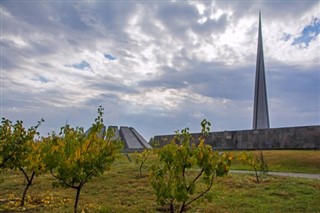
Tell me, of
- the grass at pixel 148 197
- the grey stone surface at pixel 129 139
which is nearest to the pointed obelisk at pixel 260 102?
the grey stone surface at pixel 129 139

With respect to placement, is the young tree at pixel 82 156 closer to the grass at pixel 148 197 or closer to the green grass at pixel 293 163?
the grass at pixel 148 197

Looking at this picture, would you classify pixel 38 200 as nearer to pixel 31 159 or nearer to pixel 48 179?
pixel 31 159

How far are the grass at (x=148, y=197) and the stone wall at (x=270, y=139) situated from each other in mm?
10573

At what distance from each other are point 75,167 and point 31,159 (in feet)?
6.72

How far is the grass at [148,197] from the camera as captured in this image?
24.2ft

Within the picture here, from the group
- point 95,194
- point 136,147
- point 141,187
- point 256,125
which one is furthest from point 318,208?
point 256,125

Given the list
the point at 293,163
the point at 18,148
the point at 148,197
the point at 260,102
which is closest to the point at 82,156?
the point at 18,148

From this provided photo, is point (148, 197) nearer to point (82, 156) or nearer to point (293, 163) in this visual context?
point (82, 156)

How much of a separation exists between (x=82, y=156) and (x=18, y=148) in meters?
2.08

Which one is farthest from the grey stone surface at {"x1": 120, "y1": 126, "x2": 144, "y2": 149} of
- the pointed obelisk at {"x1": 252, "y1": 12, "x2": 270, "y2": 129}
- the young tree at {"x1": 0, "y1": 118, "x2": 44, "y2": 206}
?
the young tree at {"x1": 0, "y1": 118, "x2": 44, "y2": 206}

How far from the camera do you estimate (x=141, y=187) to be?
1015cm

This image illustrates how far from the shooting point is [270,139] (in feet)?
84.2

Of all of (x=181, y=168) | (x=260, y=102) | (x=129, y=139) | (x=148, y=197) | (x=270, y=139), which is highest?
(x=260, y=102)

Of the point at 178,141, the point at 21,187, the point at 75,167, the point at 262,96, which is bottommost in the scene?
the point at 21,187
